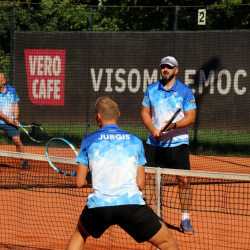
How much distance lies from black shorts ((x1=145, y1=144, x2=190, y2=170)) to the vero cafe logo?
6.12m

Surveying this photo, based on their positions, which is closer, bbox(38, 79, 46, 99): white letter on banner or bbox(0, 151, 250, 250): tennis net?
bbox(0, 151, 250, 250): tennis net

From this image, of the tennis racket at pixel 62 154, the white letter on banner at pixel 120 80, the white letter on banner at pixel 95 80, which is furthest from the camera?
the white letter on banner at pixel 95 80

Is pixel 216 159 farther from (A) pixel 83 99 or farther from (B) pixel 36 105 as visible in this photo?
(B) pixel 36 105

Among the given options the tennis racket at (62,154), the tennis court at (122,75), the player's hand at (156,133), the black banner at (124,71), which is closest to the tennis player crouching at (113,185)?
the tennis racket at (62,154)

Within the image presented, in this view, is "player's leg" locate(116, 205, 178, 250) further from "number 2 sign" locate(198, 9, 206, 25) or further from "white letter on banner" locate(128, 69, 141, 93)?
"number 2 sign" locate(198, 9, 206, 25)

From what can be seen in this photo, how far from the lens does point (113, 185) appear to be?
3.26 metres

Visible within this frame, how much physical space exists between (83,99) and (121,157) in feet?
26.2

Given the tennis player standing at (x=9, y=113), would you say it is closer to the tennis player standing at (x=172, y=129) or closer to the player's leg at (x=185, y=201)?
the tennis player standing at (x=172, y=129)

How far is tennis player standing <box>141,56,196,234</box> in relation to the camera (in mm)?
5367

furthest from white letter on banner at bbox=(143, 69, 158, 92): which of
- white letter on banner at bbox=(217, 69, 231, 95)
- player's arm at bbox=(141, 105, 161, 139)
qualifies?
player's arm at bbox=(141, 105, 161, 139)

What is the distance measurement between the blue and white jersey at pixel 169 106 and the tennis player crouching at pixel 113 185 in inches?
79.3

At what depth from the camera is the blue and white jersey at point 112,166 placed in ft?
10.7

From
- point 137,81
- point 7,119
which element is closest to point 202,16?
point 137,81

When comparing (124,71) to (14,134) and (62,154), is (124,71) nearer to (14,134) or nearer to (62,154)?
(14,134)
